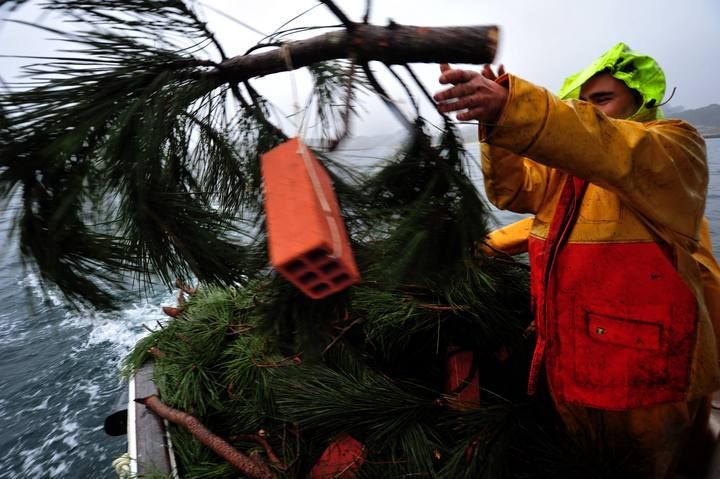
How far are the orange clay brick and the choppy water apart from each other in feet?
7.83

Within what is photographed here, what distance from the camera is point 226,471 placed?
165cm

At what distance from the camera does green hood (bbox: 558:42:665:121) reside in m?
1.31

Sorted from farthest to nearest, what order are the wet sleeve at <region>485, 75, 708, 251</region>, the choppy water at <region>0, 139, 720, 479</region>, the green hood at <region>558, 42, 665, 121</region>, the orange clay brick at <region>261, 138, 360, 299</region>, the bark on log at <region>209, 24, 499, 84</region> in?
1. the choppy water at <region>0, 139, 720, 479</region>
2. the green hood at <region>558, 42, 665, 121</region>
3. the wet sleeve at <region>485, 75, 708, 251</region>
4. the bark on log at <region>209, 24, 499, 84</region>
5. the orange clay brick at <region>261, 138, 360, 299</region>

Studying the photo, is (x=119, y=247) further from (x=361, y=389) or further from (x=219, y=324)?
(x=219, y=324)

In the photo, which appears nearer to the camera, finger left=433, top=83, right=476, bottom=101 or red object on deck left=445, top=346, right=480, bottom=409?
finger left=433, top=83, right=476, bottom=101

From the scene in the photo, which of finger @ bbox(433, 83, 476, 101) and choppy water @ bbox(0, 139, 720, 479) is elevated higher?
finger @ bbox(433, 83, 476, 101)

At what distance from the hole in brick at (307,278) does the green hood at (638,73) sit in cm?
144

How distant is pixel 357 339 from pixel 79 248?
1.45 metres

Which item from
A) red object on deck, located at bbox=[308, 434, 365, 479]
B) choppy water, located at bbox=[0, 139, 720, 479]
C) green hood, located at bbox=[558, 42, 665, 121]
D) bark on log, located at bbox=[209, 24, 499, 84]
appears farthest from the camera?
choppy water, located at bbox=[0, 139, 720, 479]

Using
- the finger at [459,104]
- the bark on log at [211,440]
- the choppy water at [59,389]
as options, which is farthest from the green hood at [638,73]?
the choppy water at [59,389]

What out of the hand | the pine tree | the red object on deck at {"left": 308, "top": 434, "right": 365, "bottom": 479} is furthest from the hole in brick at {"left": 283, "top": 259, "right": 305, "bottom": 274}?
the red object on deck at {"left": 308, "top": 434, "right": 365, "bottom": 479}

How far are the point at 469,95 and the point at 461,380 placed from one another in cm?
137

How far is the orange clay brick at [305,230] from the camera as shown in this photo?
1.35 ft

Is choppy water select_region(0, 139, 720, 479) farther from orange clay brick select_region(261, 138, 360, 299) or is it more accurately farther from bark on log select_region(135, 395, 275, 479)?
orange clay brick select_region(261, 138, 360, 299)
